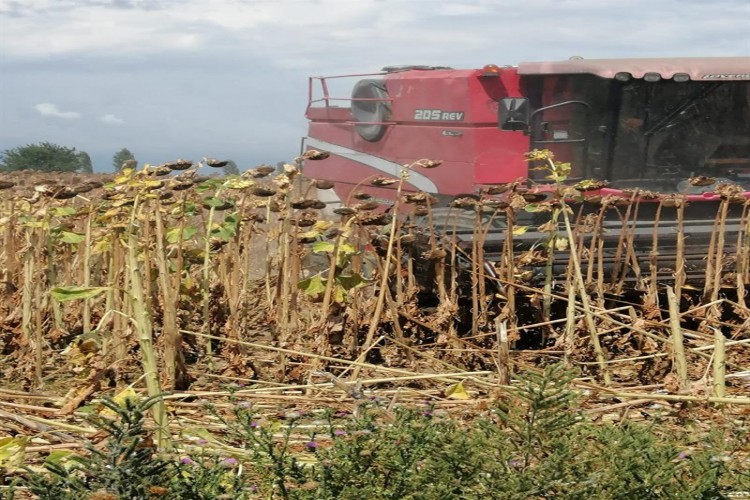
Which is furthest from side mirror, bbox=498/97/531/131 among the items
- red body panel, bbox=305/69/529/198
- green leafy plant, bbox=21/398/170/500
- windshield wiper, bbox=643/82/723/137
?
green leafy plant, bbox=21/398/170/500

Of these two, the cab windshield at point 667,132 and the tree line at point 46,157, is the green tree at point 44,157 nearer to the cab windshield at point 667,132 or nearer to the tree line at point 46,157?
the tree line at point 46,157

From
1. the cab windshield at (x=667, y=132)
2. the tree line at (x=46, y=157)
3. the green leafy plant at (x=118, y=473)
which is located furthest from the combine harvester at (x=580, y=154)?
the tree line at (x=46, y=157)

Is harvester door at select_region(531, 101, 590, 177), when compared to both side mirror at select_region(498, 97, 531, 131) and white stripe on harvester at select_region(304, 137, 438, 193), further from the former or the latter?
white stripe on harvester at select_region(304, 137, 438, 193)

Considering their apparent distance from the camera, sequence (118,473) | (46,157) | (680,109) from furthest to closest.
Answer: (46,157), (680,109), (118,473)

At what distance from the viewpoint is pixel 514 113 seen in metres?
9.14

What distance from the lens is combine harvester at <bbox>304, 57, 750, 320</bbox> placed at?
540cm

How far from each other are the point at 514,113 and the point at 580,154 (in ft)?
1.99

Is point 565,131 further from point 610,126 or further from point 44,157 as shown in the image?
point 44,157

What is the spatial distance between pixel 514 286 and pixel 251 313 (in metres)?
2.06

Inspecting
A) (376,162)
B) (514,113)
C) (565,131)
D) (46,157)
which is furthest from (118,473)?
(46,157)

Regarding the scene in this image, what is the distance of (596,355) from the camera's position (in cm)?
482

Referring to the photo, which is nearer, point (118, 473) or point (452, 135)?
point (118, 473)

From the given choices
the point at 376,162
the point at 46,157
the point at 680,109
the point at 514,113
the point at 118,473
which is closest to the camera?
the point at 118,473

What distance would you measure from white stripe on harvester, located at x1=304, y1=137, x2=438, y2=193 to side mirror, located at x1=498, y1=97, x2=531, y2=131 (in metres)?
1.00
